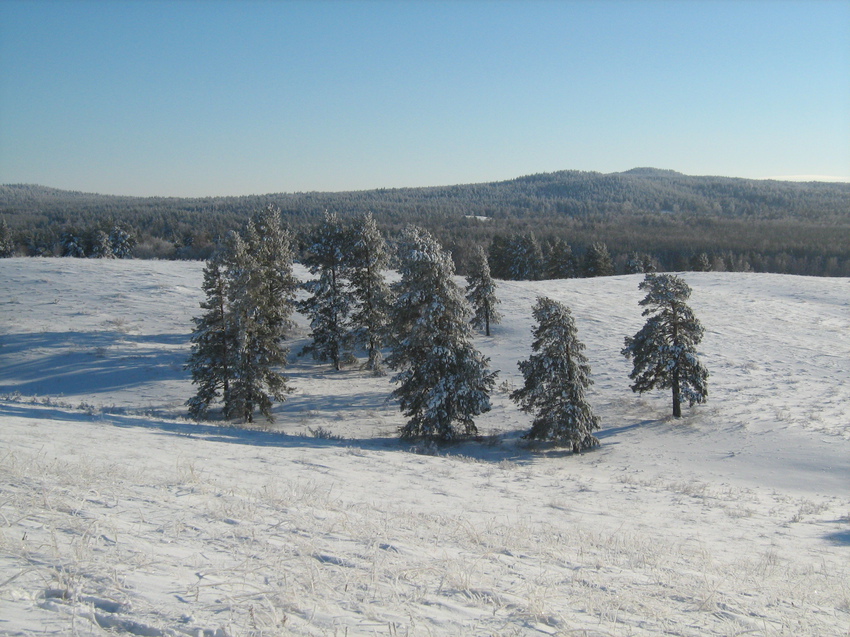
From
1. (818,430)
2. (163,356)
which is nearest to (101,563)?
(818,430)

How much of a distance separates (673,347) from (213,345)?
2126 cm

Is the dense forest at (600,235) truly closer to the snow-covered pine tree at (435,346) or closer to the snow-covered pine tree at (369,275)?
the snow-covered pine tree at (369,275)

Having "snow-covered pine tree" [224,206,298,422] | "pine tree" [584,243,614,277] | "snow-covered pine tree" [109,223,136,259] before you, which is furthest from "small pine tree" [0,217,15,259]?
"pine tree" [584,243,614,277]

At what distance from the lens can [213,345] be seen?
78.3ft

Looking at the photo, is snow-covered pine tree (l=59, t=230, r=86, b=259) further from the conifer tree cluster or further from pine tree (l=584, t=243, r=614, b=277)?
pine tree (l=584, t=243, r=614, b=277)

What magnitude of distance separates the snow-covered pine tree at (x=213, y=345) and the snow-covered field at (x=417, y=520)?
234 centimetres

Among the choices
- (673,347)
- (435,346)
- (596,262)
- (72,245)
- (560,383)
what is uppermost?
(72,245)

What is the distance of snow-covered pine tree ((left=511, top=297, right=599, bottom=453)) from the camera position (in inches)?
827

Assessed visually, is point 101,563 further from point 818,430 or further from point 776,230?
point 776,230

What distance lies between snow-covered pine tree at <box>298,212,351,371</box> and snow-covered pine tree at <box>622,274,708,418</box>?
17819 mm

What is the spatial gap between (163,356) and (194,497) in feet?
92.7

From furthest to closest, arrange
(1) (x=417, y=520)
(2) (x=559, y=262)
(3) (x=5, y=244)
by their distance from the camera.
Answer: (2) (x=559, y=262) → (3) (x=5, y=244) → (1) (x=417, y=520)

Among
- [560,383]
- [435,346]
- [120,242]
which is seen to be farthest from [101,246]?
[560,383]

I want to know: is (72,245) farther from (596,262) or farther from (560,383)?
(560,383)
